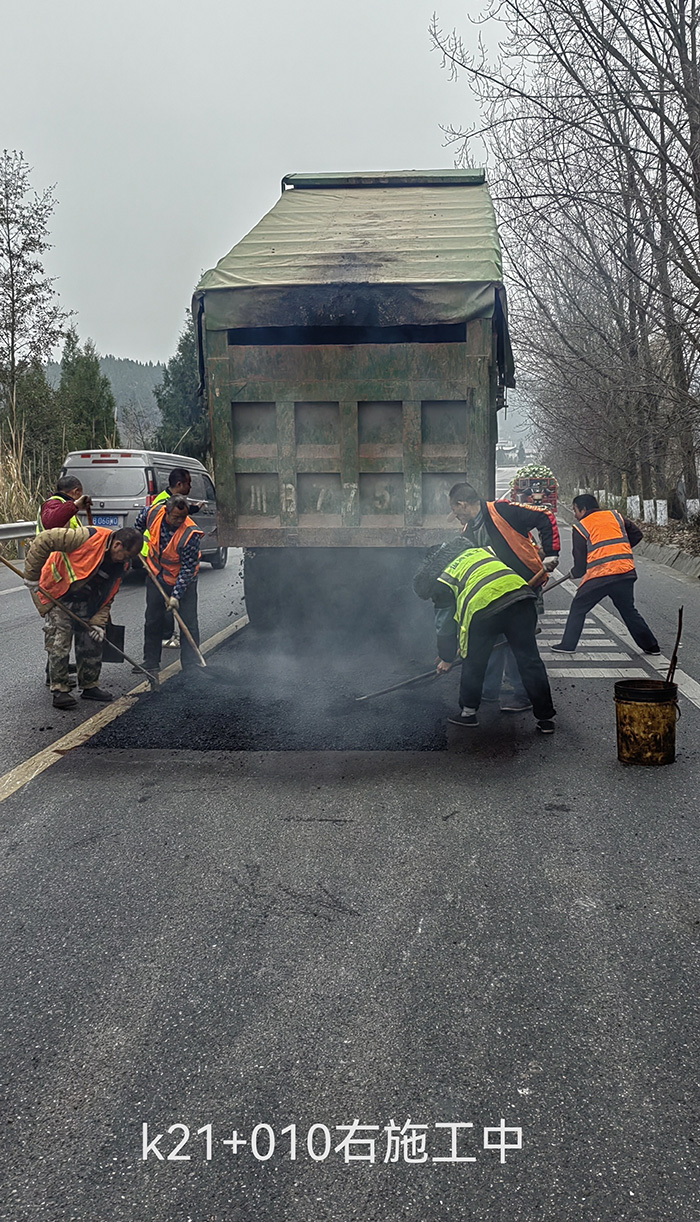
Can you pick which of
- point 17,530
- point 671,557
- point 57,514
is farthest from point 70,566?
point 671,557

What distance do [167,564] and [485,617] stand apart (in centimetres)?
270

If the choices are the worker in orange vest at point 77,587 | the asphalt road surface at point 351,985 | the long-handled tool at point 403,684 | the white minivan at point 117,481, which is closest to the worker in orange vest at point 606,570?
the long-handled tool at point 403,684

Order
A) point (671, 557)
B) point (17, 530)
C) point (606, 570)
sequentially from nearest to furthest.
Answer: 1. point (606, 570)
2. point (17, 530)
3. point (671, 557)

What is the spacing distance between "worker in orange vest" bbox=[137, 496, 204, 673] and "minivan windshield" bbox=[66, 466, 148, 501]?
17.3ft

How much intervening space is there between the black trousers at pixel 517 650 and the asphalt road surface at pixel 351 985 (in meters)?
0.33

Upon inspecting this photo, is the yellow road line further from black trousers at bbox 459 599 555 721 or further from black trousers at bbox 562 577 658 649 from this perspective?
black trousers at bbox 562 577 658 649

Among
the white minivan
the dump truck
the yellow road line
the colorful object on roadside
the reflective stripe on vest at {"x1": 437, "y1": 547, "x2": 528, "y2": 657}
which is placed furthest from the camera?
the white minivan

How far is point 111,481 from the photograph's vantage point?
1195cm

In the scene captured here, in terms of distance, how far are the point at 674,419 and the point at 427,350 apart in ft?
28.6

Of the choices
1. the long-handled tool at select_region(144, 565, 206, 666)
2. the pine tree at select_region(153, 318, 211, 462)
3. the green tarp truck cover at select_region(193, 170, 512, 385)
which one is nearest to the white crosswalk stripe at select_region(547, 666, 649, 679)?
the green tarp truck cover at select_region(193, 170, 512, 385)

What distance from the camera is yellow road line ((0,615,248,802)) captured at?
455 centimetres

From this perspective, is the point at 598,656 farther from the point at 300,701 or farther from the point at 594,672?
the point at 300,701

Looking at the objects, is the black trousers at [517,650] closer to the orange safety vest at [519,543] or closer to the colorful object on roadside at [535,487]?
the orange safety vest at [519,543]

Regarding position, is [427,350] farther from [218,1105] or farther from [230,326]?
[218,1105]
